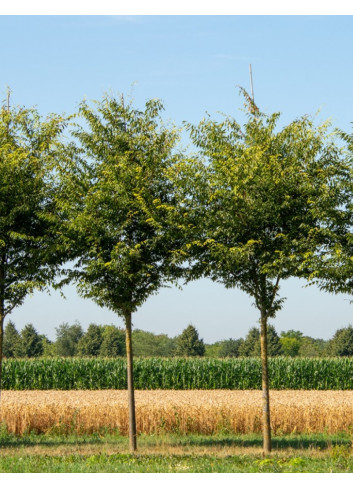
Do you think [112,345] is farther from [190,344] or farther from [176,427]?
[176,427]

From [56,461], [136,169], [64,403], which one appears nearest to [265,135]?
[136,169]

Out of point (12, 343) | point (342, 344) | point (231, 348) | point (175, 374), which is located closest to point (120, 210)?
point (175, 374)

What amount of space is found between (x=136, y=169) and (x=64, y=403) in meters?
9.59

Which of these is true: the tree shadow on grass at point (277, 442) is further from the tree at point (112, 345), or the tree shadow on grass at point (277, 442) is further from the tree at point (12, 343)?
the tree at point (12, 343)

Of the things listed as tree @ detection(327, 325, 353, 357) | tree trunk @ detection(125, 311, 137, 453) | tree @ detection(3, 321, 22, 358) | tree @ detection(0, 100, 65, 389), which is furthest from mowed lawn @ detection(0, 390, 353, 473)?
tree @ detection(3, 321, 22, 358)

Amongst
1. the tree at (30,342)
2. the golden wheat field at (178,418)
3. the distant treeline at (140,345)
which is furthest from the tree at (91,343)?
the golden wheat field at (178,418)

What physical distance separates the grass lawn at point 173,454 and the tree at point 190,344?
4876cm

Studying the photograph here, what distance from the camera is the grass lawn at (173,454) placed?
11781 millimetres

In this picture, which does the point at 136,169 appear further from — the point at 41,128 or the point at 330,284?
the point at 330,284

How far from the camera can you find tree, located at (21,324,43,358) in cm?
7156

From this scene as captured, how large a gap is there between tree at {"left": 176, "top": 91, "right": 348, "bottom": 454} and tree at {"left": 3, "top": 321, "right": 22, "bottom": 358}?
196ft

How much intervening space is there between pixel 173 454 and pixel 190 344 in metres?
54.0

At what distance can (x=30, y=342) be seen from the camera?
2817 inches

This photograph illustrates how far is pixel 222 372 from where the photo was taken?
3706 cm
